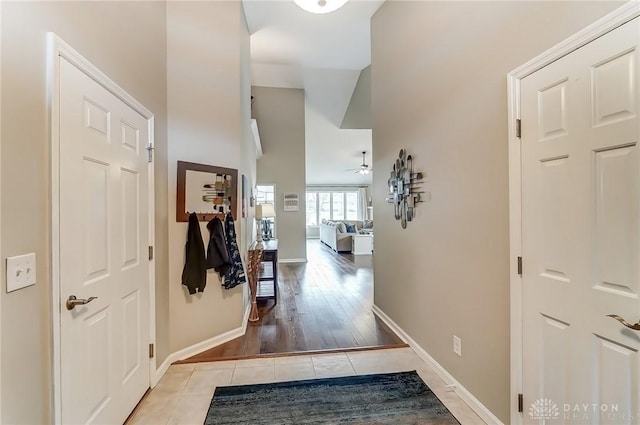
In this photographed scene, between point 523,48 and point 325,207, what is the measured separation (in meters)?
12.4

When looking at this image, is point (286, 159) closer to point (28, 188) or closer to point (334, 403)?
point (334, 403)

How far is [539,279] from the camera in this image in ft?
4.85

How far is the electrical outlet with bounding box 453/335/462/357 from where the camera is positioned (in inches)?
82.0

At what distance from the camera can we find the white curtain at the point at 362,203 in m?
13.7

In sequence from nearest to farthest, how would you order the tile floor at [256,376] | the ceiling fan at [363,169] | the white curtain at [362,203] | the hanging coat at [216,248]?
the tile floor at [256,376] → the hanging coat at [216,248] → the ceiling fan at [363,169] → the white curtain at [362,203]

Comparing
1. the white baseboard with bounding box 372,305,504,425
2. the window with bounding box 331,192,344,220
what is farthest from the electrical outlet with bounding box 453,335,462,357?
the window with bounding box 331,192,344,220

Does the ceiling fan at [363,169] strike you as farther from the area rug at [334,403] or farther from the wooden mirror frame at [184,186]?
the area rug at [334,403]

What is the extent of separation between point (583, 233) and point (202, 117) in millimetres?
2813

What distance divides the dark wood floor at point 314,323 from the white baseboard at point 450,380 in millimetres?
80

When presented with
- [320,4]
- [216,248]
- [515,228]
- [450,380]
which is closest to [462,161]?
[515,228]

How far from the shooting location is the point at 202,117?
276 cm

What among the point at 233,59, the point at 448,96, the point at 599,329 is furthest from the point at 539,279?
the point at 233,59

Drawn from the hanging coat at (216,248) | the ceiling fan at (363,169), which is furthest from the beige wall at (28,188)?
the ceiling fan at (363,169)

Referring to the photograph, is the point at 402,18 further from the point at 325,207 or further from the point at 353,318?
the point at 325,207
